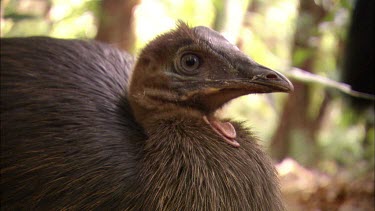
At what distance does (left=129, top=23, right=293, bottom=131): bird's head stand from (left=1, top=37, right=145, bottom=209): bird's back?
0.17 m

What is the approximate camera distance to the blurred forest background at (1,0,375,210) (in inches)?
160

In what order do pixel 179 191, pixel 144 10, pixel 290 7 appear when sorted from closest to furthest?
pixel 179 191, pixel 144 10, pixel 290 7

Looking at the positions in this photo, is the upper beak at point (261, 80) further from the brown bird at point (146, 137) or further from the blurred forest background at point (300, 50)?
the blurred forest background at point (300, 50)

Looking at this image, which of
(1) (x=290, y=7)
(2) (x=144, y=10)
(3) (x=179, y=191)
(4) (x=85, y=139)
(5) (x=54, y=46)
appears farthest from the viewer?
(1) (x=290, y=7)

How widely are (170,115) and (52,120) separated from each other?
1.64ft

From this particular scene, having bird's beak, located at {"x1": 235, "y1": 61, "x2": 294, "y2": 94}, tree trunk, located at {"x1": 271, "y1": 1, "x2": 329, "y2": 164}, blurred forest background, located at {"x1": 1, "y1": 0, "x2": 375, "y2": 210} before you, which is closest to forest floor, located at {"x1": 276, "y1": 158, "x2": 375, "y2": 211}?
blurred forest background, located at {"x1": 1, "y1": 0, "x2": 375, "y2": 210}

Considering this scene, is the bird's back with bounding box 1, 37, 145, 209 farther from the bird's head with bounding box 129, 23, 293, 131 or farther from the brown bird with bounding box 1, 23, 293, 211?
the bird's head with bounding box 129, 23, 293, 131

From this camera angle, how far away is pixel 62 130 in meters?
2.58

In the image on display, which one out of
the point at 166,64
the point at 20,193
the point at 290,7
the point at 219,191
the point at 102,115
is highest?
the point at 290,7

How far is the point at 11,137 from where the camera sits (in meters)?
2.61

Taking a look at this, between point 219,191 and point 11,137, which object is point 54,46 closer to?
point 11,137

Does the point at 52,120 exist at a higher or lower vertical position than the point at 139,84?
lower

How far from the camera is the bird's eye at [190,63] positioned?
101 inches

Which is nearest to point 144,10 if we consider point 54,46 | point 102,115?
point 54,46
